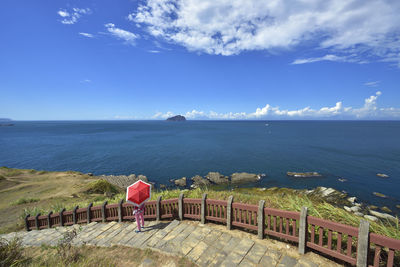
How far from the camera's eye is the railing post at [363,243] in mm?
4707

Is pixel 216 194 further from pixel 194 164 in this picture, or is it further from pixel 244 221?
pixel 194 164

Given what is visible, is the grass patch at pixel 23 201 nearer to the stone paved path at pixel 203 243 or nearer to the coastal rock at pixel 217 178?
the stone paved path at pixel 203 243

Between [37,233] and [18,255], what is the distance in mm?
6258

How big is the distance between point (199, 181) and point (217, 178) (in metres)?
3.38

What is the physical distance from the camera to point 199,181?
30.2 metres

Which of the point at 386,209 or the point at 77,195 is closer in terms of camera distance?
the point at 386,209

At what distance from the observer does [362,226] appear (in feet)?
15.6

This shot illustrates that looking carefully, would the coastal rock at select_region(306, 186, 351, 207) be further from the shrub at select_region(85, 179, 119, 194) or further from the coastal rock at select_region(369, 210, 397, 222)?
the shrub at select_region(85, 179, 119, 194)

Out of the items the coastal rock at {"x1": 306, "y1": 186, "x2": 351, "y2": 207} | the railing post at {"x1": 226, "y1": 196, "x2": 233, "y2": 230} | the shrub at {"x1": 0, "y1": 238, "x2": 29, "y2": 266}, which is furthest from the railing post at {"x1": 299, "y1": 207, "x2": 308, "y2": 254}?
the coastal rock at {"x1": 306, "y1": 186, "x2": 351, "y2": 207}

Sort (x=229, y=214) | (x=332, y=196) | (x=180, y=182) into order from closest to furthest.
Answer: (x=229, y=214) < (x=332, y=196) < (x=180, y=182)

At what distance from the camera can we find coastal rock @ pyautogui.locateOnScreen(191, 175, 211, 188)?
29.0 meters

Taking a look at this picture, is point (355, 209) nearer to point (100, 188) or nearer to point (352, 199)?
point (352, 199)

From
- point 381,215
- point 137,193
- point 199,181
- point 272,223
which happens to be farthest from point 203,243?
point 199,181

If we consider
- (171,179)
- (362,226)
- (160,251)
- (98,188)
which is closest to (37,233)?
(160,251)
